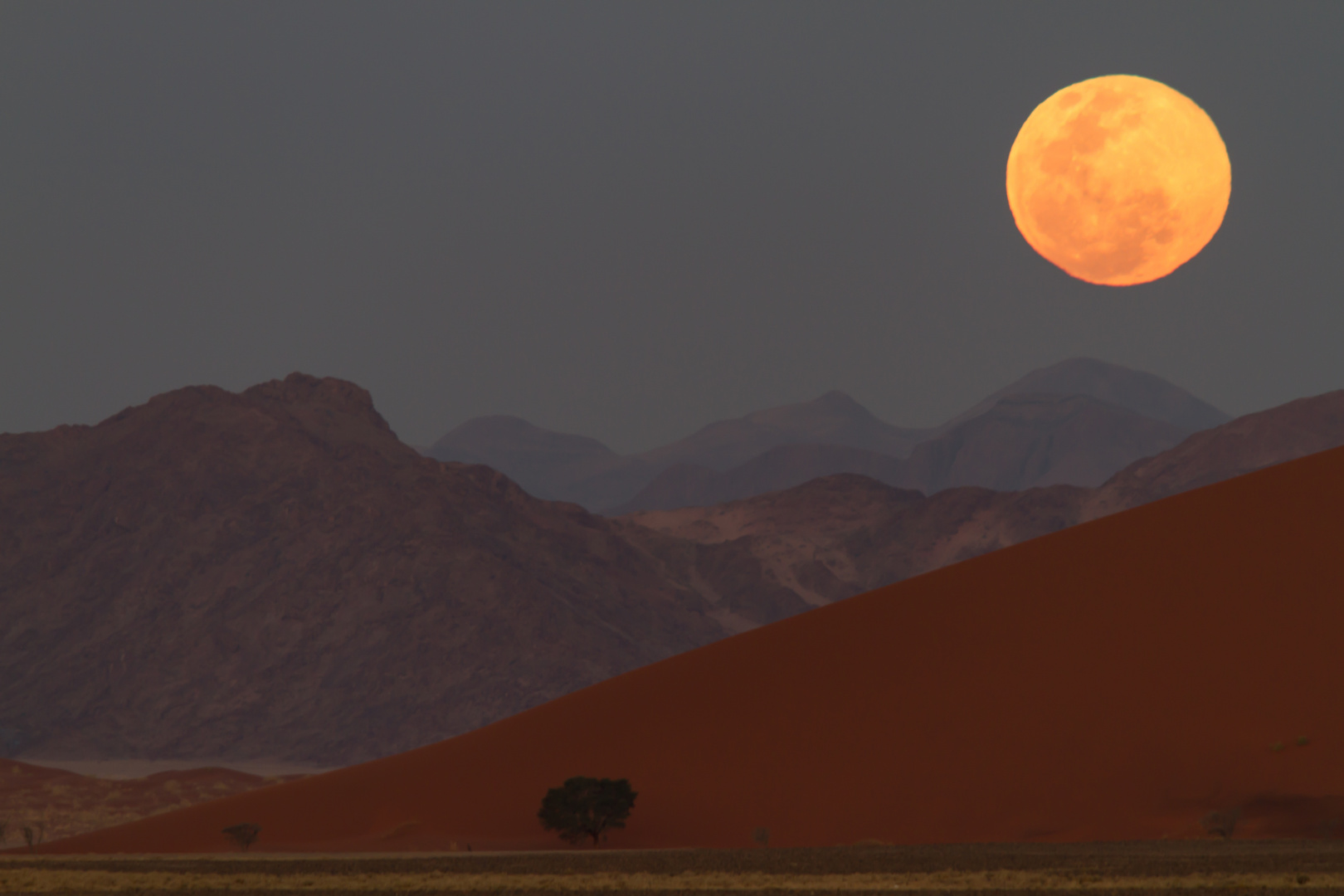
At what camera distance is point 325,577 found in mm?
100375

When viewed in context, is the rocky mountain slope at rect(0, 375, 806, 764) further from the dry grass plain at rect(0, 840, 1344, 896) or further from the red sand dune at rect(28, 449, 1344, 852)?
the dry grass plain at rect(0, 840, 1344, 896)

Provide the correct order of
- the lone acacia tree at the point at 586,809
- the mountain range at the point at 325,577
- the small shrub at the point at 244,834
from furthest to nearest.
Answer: the mountain range at the point at 325,577
the small shrub at the point at 244,834
the lone acacia tree at the point at 586,809

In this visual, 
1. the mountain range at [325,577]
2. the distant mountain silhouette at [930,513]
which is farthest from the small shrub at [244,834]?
the distant mountain silhouette at [930,513]

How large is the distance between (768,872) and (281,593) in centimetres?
8180

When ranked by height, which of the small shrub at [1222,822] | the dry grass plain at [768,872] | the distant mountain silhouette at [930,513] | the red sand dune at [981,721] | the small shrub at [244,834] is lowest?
the dry grass plain at [768,872]

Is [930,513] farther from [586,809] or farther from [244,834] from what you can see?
[244,834]

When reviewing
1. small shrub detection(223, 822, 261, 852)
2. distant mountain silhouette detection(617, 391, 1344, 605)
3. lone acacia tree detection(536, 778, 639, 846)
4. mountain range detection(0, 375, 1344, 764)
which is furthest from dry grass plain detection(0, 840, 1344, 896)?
distant mountain silhouette detection(617, 391, 1344, 605)

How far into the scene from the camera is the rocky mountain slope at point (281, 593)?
300 feet

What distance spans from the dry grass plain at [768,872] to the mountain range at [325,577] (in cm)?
6241

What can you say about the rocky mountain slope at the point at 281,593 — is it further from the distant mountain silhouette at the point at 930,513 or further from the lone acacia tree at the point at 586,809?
the lone acacia tree at the point at 586,809

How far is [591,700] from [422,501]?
68.8 m

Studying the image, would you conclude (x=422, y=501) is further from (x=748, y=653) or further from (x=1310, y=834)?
(x=1310, y=834)

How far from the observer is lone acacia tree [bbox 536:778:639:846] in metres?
31.1

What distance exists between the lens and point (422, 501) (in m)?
107
